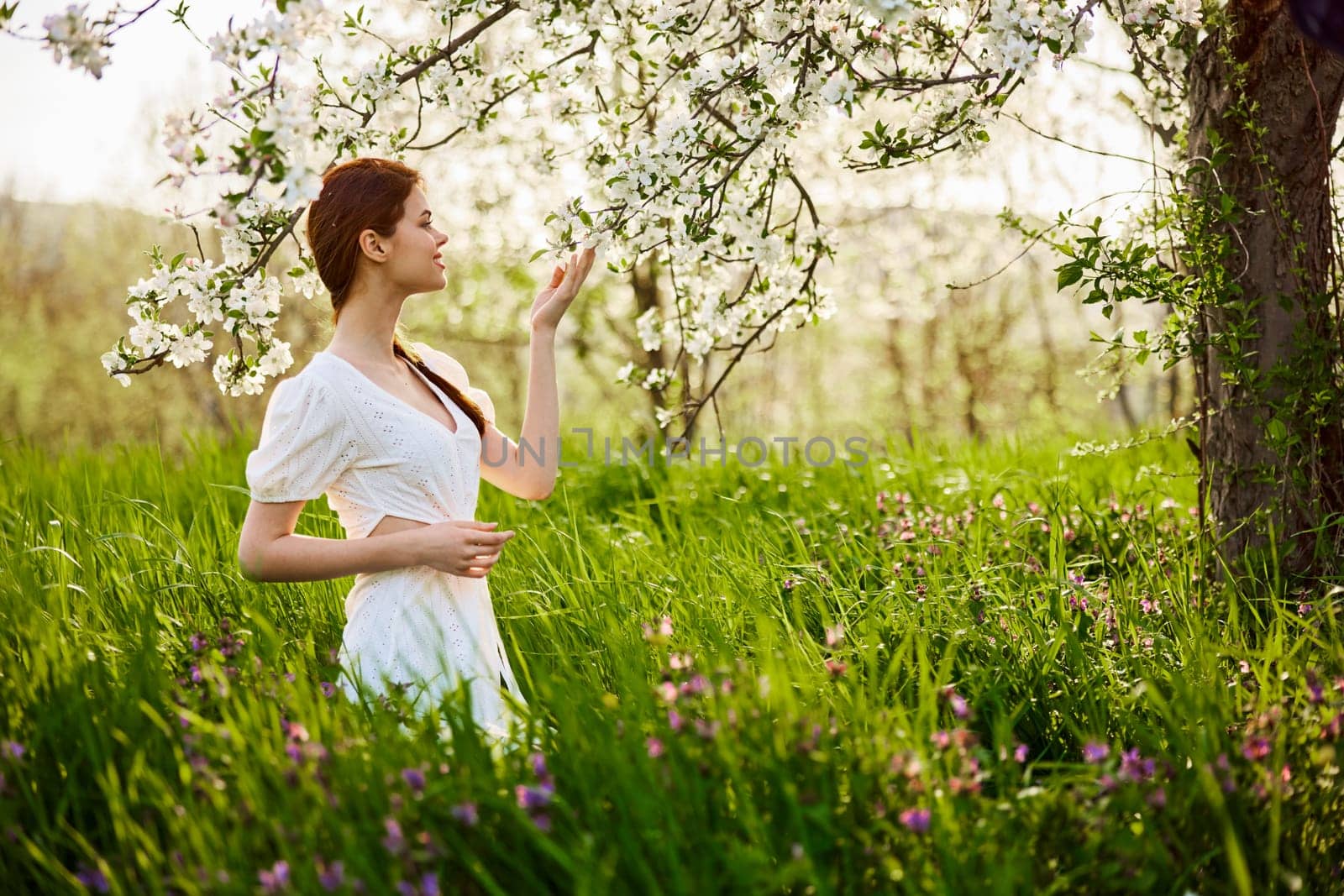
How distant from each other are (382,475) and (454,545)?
0.87 ft

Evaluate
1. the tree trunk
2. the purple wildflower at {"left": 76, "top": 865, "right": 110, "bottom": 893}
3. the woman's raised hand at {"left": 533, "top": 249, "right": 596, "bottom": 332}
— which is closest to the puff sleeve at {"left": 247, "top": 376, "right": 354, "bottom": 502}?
the woman's raised hand at {"left": 533, "top": 249, "right": 596, "bottom": 332}

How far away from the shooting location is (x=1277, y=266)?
9.92 feet

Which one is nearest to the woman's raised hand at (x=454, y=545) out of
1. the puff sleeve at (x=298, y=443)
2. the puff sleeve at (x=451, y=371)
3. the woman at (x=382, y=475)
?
the woman at (x=382, y=475)

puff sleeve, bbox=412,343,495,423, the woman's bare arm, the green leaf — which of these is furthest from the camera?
puff sleeve, bbox=412,343,495,423

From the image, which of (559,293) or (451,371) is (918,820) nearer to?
(559,293)

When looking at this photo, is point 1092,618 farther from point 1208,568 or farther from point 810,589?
point 810,589

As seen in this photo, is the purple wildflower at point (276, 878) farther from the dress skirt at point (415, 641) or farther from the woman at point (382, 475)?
the dress skirt at point (415, 641)

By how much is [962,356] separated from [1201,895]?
975cm

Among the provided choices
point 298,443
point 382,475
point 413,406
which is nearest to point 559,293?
point 413,406

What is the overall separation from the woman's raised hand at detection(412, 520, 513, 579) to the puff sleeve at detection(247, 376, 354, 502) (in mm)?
262

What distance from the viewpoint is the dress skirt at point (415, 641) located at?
225cm

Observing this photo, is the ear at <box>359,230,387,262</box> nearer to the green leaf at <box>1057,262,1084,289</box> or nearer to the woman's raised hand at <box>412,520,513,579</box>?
the woman's raised hand at <box>412,520,513,579</box>

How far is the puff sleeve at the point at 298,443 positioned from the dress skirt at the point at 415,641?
266 millimetres

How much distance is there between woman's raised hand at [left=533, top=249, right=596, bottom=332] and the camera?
2613 mm
